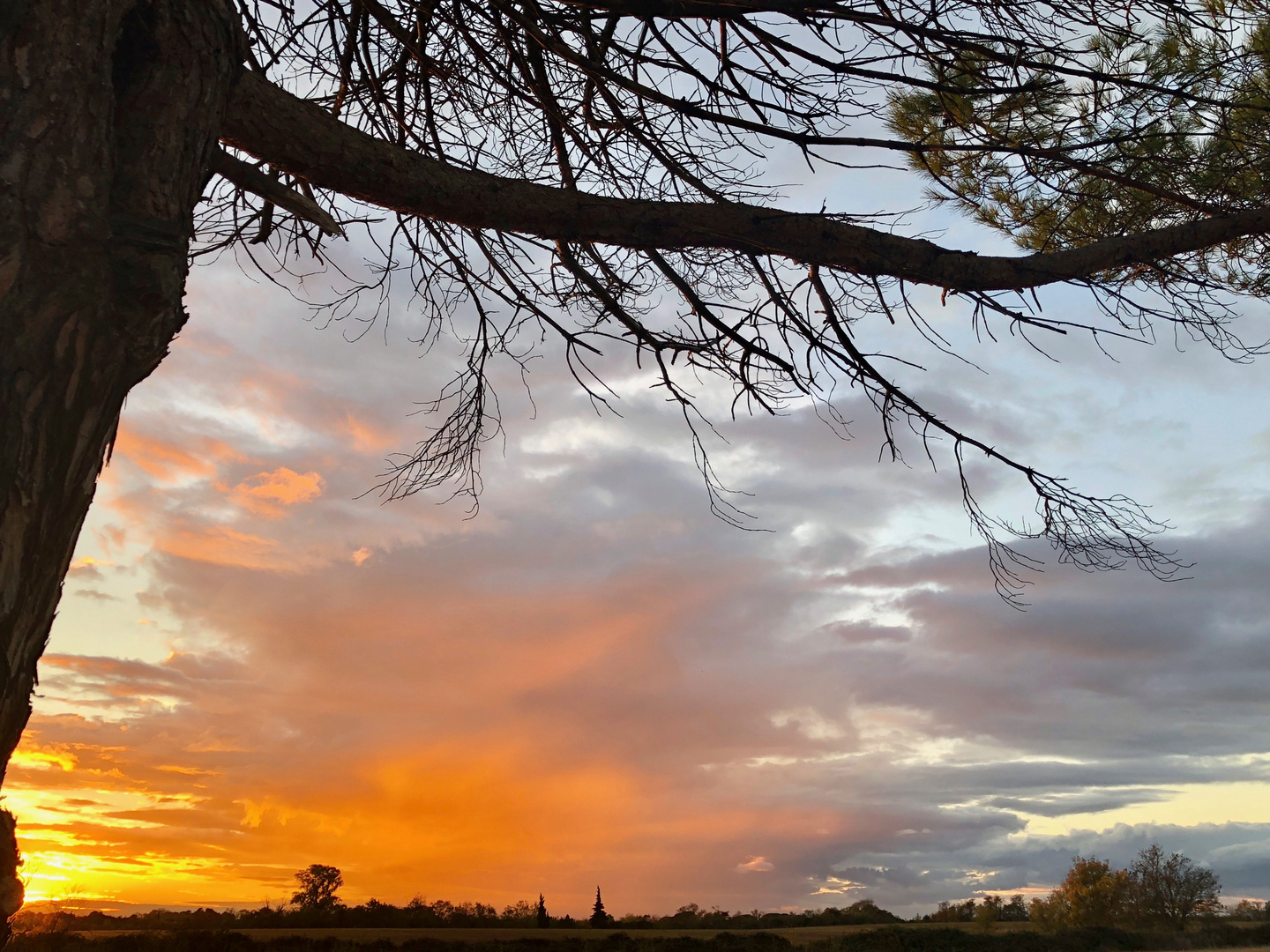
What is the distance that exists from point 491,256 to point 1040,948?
7.32 metres

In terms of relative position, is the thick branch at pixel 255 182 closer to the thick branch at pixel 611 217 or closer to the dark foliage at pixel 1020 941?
the thick branch at pixel 611 217

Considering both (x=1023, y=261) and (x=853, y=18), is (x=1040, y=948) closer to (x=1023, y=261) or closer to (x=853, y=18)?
(x=1023, y=261)

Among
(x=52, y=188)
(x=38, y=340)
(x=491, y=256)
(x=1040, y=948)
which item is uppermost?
(x=491, y=256)

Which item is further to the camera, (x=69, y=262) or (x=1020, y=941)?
(x=1020, y=941)

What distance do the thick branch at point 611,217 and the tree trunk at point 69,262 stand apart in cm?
51

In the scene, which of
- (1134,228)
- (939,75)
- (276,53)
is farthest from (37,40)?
(1134,228)

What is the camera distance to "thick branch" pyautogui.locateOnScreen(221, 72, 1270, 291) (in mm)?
2746

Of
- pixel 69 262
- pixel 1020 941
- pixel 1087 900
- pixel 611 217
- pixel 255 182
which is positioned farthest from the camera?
pixel 1087 900

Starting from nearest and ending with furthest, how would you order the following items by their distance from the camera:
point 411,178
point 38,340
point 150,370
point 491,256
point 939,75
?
point 38,340
point 150,370
point 411,178
point 939,75
point 491,256

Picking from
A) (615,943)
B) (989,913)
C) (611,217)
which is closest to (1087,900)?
(989,913)

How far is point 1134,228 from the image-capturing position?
504 cm

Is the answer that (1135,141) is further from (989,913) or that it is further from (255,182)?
(989,913)

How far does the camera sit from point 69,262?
69.2 inches

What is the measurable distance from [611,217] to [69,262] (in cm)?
195
